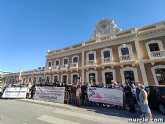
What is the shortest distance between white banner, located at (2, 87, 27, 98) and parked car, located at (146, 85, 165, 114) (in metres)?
13.6

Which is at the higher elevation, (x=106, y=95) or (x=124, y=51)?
(x=124, y=51)

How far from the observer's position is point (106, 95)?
9344 mm

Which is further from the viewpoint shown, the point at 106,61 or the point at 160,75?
the point at 106,61

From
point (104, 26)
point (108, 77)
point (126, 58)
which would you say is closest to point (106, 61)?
point (108, 77)

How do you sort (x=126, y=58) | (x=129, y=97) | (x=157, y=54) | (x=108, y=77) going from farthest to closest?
(x=108, y=77), (x=126, y=58), (x=157, y=54), (x=129, y=97)

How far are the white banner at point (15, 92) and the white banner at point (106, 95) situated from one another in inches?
358

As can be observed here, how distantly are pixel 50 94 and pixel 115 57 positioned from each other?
35.4ft

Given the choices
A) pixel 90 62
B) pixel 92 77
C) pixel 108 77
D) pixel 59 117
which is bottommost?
pixel 59 117

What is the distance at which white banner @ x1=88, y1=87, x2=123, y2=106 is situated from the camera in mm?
8812

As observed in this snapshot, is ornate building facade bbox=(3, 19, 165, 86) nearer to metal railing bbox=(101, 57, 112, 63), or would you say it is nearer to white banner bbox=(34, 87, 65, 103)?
metal railing bbox=(101, 57, 112, 63)

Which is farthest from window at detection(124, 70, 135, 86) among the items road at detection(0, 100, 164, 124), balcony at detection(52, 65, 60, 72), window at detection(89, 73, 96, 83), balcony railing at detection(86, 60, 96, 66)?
balcony at detection(52, 65, 60, 72)

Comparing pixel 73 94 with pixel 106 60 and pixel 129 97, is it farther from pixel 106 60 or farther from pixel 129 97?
pixel 106 60

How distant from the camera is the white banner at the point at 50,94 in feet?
37.2

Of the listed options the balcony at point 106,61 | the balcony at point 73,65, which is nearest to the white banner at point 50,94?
the balcony at point 106,61
